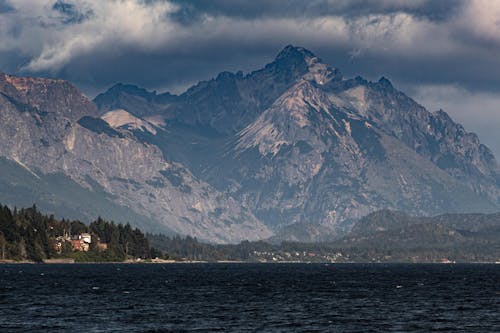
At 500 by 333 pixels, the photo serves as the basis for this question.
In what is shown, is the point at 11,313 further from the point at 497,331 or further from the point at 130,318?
the point at 497,331

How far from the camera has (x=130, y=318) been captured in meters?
179

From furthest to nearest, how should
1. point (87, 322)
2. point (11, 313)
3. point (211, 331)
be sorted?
1. point (11, 313)
2. point (87, 322)
3. point (211, 331)

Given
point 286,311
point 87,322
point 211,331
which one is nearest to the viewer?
point 211,331

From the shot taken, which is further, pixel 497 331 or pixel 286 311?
pixel 286 311

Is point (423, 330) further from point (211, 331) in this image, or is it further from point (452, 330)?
point (211, 331)

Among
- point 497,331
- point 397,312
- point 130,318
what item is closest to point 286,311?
point 397,312

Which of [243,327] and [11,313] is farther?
[11,313]

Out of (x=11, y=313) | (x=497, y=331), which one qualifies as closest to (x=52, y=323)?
(x=11, y=313)

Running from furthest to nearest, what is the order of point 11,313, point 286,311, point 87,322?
point 286,311 < point 11,313 < point 87,322

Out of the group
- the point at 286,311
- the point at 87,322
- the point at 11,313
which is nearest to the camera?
Result: the point at 87,322

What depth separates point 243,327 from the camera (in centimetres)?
16700

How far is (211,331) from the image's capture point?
161 metres

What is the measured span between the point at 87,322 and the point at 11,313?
2112cm

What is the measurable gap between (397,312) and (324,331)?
123ft
